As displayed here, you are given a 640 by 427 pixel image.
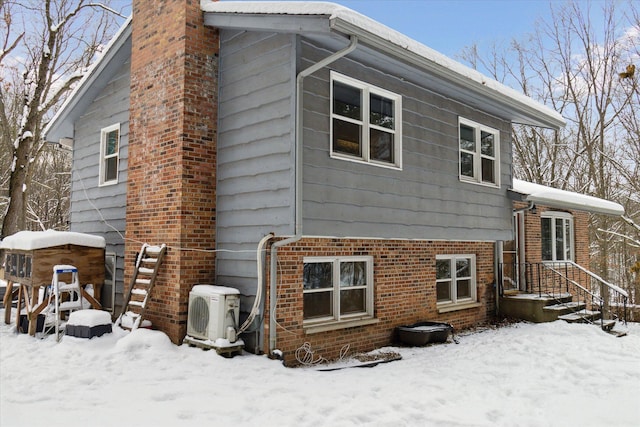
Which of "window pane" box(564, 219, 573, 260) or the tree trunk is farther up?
the tree trunk

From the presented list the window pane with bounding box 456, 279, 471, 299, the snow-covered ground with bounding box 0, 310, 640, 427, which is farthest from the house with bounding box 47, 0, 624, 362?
the window pane with bounding box 456, 279, 471, 299

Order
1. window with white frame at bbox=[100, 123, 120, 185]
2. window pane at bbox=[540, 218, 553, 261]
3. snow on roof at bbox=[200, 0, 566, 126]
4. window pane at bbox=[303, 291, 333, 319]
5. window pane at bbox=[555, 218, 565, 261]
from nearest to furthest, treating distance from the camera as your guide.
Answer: snow on roof at bbox=[200, 0, 566, 126] → window pane at bbox=[303, 291, 333, 319] → window with white frame at bbox=[100, 123, 120, 185] → window pane at bbox=[540, 218, 553, 261] → window pane at bbox=[555, 218, 565, 261]

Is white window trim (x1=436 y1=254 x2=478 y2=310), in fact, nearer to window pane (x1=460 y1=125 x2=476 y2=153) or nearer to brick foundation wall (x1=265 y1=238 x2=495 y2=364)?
brick foundation wall (x1=265 y1=238 x2=495 y2=364)

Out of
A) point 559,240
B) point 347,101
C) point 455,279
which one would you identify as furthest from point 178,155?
point 559,240

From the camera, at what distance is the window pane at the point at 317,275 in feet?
23.3

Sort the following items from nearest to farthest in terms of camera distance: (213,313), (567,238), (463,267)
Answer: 1. (213,313)
2. (463,267)
3. (567,238)

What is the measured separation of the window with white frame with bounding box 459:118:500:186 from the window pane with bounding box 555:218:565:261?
4680 mm

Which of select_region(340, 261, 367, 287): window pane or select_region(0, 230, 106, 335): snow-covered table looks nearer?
select_region(0, 230, 106, 335): snow-covered table

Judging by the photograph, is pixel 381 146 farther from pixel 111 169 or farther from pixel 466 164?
pixel 111 169

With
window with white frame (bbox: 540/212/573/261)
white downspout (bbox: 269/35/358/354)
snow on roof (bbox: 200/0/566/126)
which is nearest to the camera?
snow on roof (bbox: 200/0/566/126)

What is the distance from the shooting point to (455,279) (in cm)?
980

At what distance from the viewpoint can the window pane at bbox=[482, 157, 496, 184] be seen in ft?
33.7

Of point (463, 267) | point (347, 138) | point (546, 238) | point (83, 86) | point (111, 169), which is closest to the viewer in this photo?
point (347, 138)

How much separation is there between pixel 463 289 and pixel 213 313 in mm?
5953
